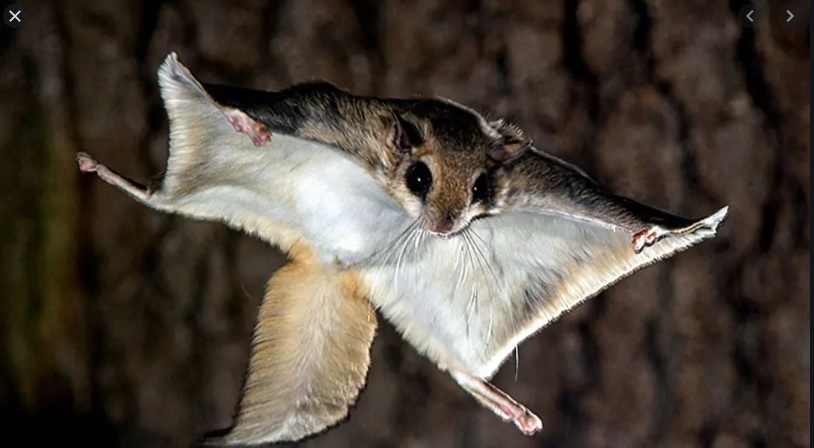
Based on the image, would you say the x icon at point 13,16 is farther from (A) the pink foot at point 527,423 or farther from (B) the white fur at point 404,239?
(A) the pink foot at point 527,423

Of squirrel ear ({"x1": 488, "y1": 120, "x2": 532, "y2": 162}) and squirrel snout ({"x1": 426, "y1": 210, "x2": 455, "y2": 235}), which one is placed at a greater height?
squirrel ear ({"x1": 488, "y1": 120, "x2": 532, "y2": 162})

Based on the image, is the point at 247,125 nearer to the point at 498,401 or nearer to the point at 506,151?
the point at 506,151

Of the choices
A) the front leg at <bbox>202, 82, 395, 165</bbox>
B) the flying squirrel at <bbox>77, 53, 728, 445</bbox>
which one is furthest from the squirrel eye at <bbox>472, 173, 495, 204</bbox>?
the front leg at <bbox>202, 82, 395, 165</bbox>

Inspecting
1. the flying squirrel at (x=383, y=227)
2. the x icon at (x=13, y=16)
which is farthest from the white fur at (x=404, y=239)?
the x icon at (x=13, y=16)

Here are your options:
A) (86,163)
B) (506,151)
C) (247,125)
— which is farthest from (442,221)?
(86,163)

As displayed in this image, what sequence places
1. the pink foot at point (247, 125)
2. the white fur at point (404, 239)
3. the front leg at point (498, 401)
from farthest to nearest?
the front leg at point (498, 401) → the white fur at point (404, 239) → the pink foot at point (247, 125)

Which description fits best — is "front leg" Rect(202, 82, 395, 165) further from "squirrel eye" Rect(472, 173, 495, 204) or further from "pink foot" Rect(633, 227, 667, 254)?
"pink foot" Rect(633, 227, 667, 254)
